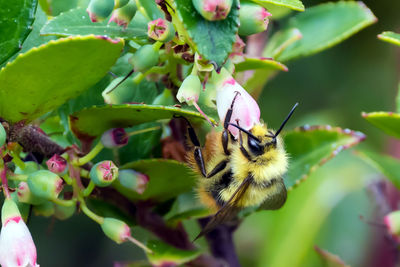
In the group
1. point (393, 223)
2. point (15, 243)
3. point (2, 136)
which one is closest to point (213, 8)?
point (2, 136)

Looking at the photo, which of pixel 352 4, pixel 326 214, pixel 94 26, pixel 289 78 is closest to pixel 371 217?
pixel 326 214

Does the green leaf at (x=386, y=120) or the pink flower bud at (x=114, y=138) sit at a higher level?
the pink flower bud at (x=114, y=138)

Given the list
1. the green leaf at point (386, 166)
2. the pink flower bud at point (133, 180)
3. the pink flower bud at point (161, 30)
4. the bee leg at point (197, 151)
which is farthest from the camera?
the green leaf at point (386, 166)

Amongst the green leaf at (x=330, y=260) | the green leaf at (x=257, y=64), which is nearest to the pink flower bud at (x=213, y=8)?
the green leaf at (x=257, y=64)

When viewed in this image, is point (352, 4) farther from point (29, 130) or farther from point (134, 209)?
point (29, 130)

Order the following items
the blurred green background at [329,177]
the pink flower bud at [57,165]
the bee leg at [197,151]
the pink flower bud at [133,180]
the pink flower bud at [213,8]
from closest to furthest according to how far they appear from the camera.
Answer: the pink flower bud at [213,8]
the pink flower bud at [57,165]
the pink flower bud at [133,180]
the bee leg at [197,151]
the blurred green background at [329,177]

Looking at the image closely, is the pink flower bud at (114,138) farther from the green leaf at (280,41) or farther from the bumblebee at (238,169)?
the green leaf at (280,41)
